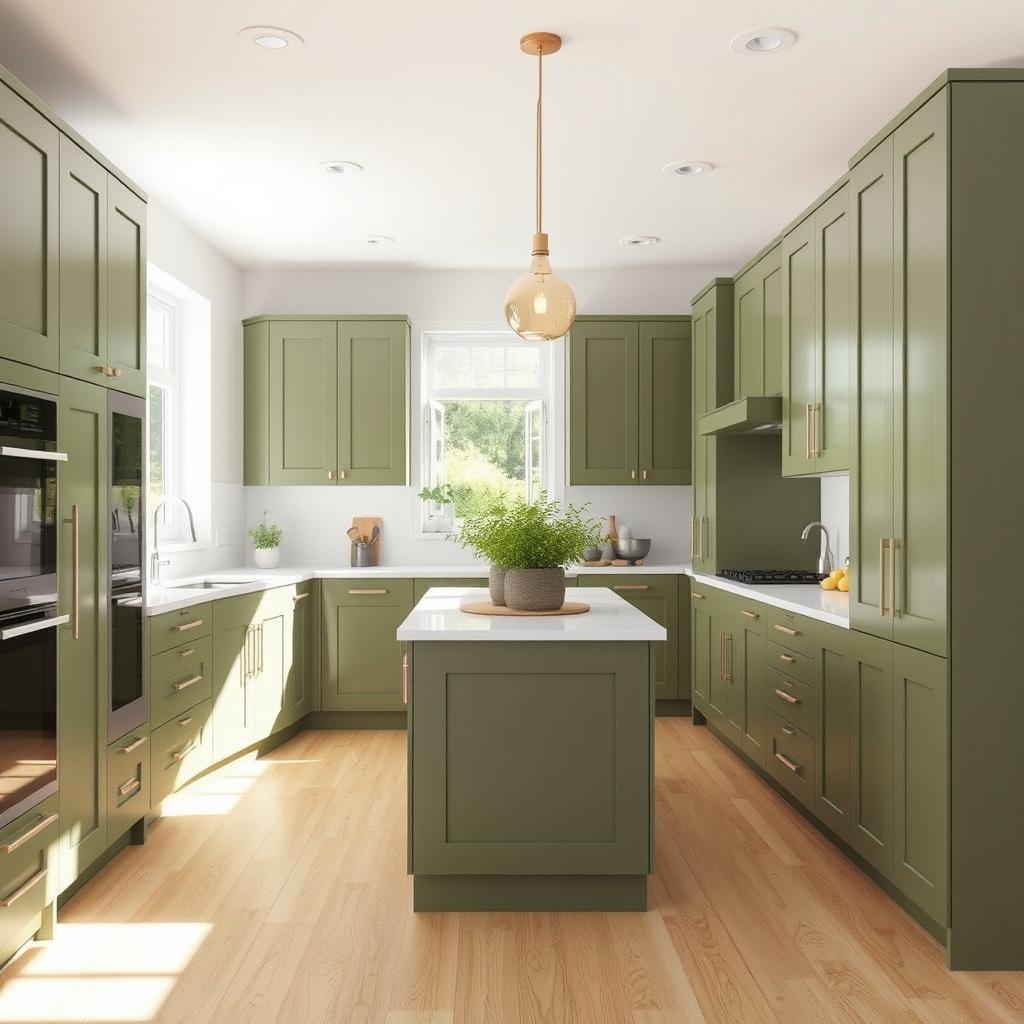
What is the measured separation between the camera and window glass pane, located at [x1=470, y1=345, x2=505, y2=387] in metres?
6.21

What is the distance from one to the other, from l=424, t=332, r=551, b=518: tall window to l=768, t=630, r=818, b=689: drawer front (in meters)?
2.45

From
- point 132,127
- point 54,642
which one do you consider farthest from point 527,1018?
point 132,127

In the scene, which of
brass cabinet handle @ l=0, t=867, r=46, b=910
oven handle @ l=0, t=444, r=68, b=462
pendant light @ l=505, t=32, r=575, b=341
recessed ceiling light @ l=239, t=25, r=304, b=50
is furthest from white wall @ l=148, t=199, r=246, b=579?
pendant light @ l=505, t=32, r=575, b=341

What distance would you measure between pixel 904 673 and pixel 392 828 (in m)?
1.99

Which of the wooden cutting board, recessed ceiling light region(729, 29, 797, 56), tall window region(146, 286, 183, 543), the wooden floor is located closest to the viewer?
the wooden floor

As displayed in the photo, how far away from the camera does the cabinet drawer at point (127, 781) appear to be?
3.20 meters

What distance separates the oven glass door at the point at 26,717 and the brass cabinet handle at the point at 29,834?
0.06 m

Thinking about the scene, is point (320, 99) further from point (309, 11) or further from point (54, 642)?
point (54, 642)

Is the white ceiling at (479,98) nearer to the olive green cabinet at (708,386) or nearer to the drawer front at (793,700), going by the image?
the olive green cabinet at (708,386)

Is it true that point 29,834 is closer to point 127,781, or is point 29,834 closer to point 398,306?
point 127,781

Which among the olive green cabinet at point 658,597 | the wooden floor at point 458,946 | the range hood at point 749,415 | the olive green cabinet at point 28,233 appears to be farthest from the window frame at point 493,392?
the olive green cabinet at point 28,233

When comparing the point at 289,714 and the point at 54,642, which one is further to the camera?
the point at 289,714

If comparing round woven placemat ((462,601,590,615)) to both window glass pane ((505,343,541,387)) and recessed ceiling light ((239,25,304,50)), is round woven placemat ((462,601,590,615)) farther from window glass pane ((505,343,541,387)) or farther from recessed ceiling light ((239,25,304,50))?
window glass pane ((505,343,541,387))

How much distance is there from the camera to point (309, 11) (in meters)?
2.87
